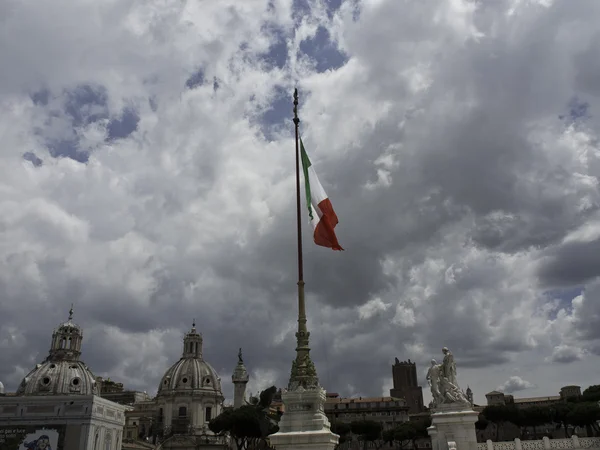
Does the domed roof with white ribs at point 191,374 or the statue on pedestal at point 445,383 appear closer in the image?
the statue on pedestal at point 445,383

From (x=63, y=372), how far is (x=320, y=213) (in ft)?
293

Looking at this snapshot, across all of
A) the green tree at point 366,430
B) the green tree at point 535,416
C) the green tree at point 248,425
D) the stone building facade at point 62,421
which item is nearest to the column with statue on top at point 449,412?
the stone building facade at point 62,421

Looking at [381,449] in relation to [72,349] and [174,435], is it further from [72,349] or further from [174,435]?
[72,349]

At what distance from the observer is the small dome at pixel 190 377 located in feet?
401

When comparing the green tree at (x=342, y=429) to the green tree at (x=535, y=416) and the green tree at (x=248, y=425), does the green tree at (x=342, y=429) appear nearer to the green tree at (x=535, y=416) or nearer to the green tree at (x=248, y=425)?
the green tree at (x=248, y=425)

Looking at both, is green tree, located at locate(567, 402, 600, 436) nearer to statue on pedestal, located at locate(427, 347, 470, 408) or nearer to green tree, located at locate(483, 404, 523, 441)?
green tree, located at locate(483, 404, 523, 441)

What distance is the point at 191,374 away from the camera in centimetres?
12375

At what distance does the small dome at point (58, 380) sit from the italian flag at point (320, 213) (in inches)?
3329

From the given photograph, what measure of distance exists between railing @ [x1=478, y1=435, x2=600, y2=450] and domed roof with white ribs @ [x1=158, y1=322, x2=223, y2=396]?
326ft

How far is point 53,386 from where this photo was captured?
3875 inches

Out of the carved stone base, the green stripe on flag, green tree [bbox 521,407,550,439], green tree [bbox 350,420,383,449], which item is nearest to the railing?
the carved stone base

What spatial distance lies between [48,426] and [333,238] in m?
63.6

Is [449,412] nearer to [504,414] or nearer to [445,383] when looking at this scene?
[445,383]

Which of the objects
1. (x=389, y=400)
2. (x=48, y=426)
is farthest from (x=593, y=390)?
(x=48, y=426)
